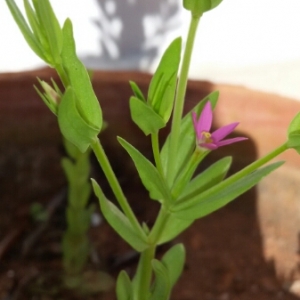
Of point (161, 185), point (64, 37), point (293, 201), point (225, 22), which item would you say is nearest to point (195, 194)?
point (161, 185)

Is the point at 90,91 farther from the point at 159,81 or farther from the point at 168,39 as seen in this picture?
the point at 168,39

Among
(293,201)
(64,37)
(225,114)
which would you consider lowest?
(293,201)

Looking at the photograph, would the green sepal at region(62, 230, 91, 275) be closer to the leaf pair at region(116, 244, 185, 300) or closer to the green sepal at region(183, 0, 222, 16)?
the leaf pair at region(116, 244, 185, 300)

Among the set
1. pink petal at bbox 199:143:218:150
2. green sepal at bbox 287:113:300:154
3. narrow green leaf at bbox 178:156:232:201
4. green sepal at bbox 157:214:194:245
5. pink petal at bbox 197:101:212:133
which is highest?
pink petal at bbox 197:101:212:133

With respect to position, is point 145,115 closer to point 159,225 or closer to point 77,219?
point 159,225

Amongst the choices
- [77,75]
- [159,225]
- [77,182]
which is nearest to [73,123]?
[77,75]

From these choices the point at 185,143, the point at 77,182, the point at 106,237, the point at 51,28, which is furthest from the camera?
the point at 106,237

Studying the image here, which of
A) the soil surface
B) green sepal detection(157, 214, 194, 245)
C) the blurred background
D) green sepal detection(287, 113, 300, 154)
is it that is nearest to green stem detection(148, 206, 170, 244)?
green sepal detection(157, 214, 194, 245)
